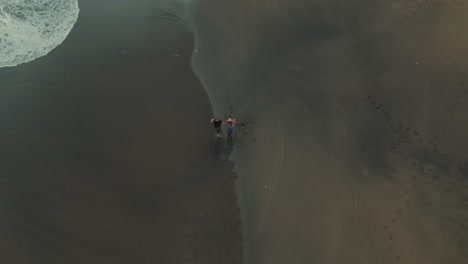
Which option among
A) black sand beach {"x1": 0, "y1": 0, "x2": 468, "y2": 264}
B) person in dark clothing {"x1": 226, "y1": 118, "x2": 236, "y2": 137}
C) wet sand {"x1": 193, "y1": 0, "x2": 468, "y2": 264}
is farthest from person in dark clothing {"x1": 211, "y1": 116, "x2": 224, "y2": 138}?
wet sand {"x1": 193, "y1": 0, "x2": 468, "y2": 264}

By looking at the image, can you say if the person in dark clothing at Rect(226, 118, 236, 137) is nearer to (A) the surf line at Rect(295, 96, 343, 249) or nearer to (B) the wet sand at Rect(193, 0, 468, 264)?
(B) the wet sand at Rect(193, 0, 468, 264)

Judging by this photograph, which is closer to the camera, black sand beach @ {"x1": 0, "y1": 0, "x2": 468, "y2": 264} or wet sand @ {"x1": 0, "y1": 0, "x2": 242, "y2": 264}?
black sand beach @ {"x1": 0, "y1": 0, "x2": 468, "y2": 264}

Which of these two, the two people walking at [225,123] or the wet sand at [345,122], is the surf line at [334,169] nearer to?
the wet sand at [345,122]

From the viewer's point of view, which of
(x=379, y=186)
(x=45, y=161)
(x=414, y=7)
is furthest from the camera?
(x=414, y=7)

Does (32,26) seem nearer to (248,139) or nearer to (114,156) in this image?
(114,156)

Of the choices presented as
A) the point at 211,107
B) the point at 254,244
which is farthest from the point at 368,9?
the point at 254,244

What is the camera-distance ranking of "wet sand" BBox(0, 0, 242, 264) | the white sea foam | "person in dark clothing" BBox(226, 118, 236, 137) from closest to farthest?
"wet sand" BBox(0, 0, 242, 264) < "person in dark clothing" BBox(226, 118, 236, 137) < the white sea foam

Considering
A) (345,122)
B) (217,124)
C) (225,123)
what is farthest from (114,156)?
(345,122)

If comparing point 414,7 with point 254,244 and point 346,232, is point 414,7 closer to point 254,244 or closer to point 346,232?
point 346,232
